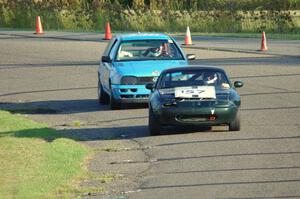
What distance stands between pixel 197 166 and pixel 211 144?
2.07m

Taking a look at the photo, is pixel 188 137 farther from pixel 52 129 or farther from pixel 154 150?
pixel 52 129

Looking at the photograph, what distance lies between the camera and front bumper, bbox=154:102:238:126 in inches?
653

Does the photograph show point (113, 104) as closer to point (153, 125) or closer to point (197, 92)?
point (153, 125)

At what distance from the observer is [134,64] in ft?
69.6

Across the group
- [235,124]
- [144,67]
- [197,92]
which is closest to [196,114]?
[197,92]

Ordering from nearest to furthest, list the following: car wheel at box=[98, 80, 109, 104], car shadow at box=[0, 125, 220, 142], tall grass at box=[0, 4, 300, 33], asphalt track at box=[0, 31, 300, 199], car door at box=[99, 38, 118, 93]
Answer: asphalt track at box=[0, 31, 300, 199]
car shadow at box=[0, 125, 220, 142]
car door at box=[99, 38, 118, 93]
car wheel at box=[98, 80, 109, 104]
tall grass at box=[0, 4, 300, 33]

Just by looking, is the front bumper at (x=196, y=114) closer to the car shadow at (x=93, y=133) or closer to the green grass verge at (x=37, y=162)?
the car shadow at (x=93, y=133)

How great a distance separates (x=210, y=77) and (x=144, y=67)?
11.3ft

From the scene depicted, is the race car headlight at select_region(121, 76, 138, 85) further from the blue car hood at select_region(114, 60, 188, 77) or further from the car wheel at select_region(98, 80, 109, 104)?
the car wheel at select_region(98, 80, 109, 104)

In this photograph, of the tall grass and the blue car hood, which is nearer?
the blue car hood

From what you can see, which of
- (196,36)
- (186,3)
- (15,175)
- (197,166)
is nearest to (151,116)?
(197,166)

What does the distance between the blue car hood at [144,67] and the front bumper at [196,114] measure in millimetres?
3996

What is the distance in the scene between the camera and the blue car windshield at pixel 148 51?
21750 millimetres

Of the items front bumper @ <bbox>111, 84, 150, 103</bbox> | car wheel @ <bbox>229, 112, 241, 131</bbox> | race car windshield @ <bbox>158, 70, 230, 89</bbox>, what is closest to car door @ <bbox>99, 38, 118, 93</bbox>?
front bumper @ <bbox>111, 84, 150, 103</bbox>
